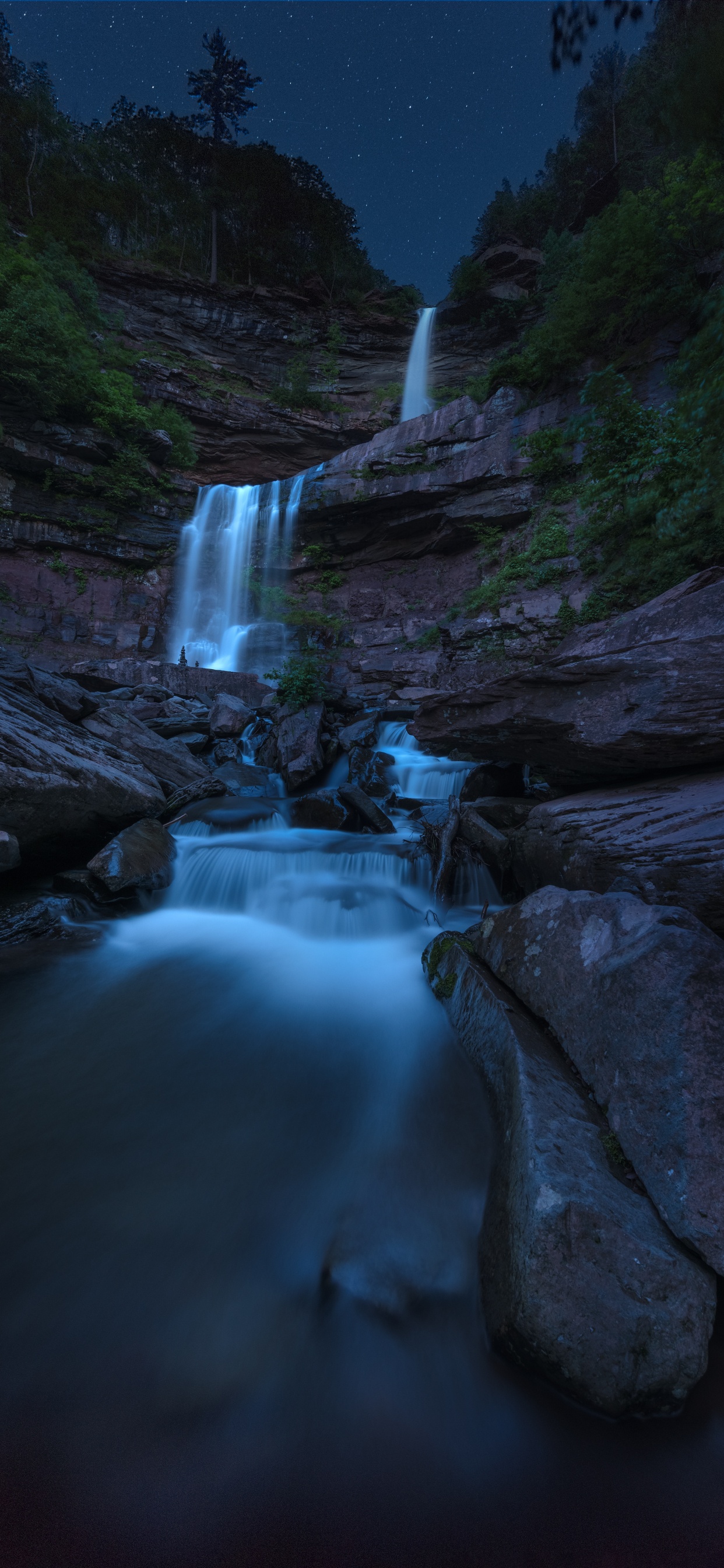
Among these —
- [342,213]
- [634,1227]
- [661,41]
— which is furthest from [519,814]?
[342,213]

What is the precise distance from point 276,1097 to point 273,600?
19.6m

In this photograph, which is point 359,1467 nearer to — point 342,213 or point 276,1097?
point 276,1097

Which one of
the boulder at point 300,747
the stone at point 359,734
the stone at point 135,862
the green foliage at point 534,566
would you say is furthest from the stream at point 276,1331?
the green foliage at point 534,566

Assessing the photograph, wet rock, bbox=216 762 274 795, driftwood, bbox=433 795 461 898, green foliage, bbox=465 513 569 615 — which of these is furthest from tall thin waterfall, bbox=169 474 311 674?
driftwood, bbox=433 795 461 898

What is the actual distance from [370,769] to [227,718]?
14.0 ft

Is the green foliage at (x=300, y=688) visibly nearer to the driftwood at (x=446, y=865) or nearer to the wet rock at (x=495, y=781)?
the wet rock at (x=495, y=781)

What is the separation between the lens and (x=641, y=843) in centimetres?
360

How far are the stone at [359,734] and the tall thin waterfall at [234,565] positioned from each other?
892cm

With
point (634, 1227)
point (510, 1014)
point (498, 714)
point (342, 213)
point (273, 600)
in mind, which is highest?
point (342, 213)

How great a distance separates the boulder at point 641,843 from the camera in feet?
10.3

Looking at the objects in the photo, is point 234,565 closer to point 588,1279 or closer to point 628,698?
point 628,698

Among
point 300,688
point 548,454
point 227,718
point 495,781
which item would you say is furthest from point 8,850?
point 548,454

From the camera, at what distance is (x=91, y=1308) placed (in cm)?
188

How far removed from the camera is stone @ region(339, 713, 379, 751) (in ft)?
38.0
